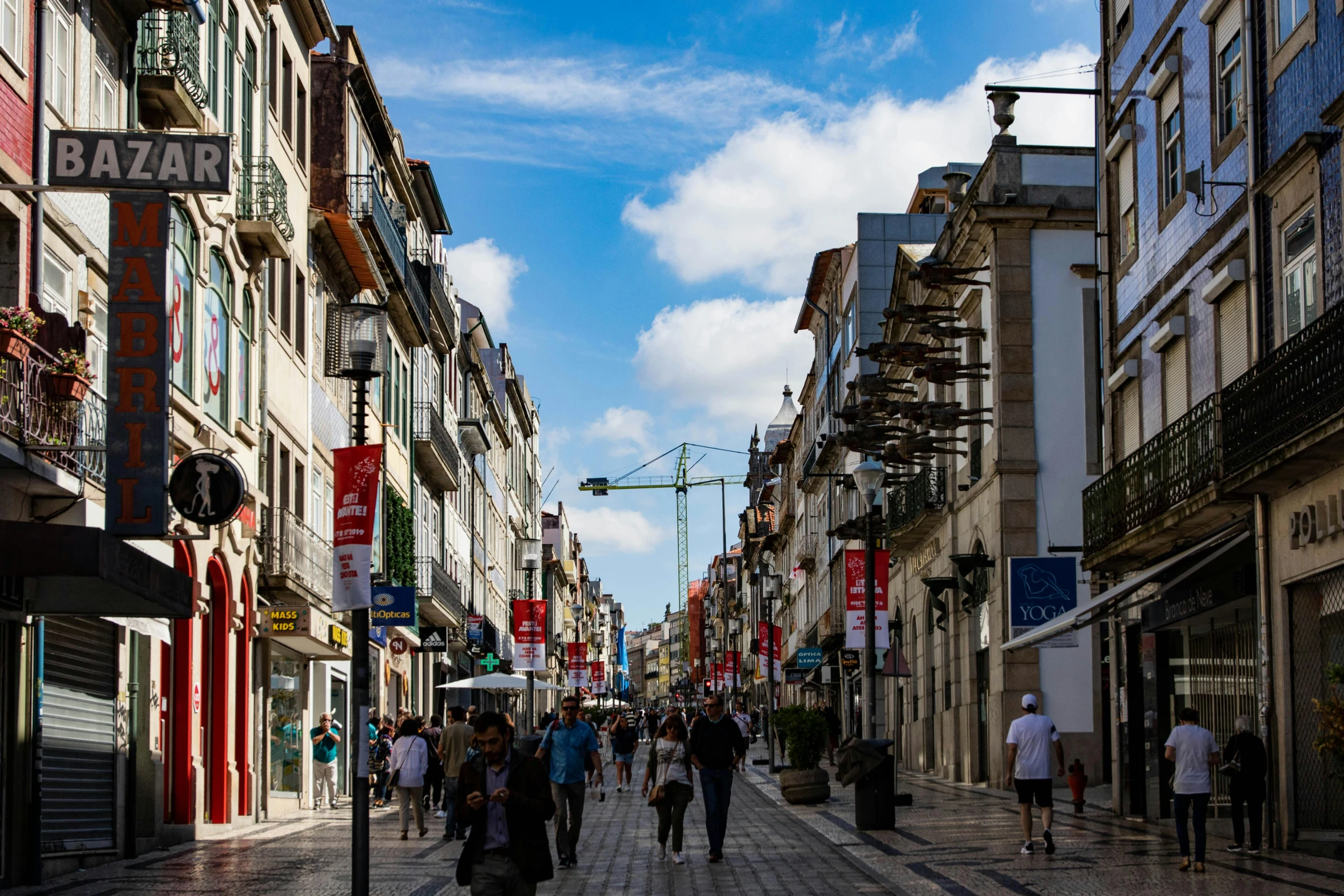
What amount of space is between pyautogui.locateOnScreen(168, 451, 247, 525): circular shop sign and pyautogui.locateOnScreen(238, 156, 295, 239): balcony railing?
915 cm

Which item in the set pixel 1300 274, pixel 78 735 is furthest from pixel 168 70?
pixel 1300 274

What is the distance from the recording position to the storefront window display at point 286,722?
3114 centimetres

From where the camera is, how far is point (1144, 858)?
699 inches

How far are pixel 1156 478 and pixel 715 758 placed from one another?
22.6ft

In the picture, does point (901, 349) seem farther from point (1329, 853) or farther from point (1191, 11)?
point (1329, 853)

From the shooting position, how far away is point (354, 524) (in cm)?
1373

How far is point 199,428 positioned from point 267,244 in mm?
4218

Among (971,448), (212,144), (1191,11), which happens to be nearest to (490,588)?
(971,448)

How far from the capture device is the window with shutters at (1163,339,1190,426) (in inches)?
906

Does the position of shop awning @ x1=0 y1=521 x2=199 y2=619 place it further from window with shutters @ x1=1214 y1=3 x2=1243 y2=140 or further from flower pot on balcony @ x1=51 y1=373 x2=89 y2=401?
window with shutters @ x1=1214 y1=3 x2=1243 y2=140

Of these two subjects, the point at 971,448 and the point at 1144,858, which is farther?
the point at 971,448

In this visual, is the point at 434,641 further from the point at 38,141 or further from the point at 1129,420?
the point at 38,141

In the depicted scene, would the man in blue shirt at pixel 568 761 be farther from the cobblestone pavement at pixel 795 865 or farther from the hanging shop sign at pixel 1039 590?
the hanging shop sign at pixel 1039 590

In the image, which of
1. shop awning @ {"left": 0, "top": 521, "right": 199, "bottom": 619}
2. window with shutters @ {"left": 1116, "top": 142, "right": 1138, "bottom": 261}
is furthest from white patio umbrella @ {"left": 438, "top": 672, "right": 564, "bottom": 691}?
shop awning @ {"left": 0, "top": 521, "right": 199, "bottom": 619}
